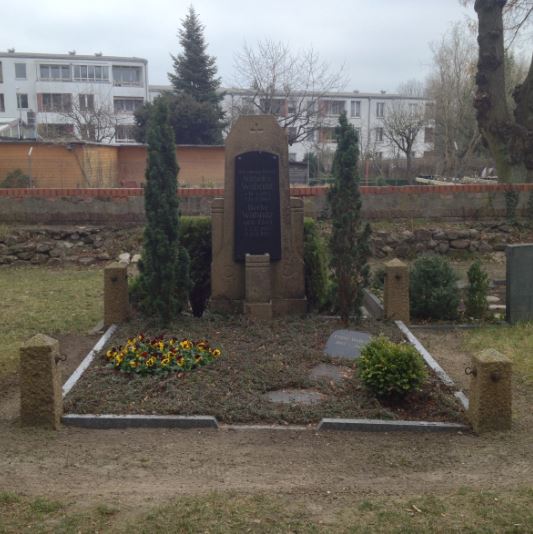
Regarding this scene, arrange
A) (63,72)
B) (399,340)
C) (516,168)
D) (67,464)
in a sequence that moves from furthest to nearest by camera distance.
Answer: (63,72), (516,168), (399,340), (67,464)

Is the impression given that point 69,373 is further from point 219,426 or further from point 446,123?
point 446,123

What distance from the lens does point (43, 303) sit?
10.9 m

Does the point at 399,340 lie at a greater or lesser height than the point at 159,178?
lesser

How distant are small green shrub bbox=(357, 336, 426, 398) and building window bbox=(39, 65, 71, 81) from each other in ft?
194

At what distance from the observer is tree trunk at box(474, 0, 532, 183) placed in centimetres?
1873

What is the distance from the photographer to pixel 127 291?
353 inches

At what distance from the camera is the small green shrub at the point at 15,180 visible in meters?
19.6

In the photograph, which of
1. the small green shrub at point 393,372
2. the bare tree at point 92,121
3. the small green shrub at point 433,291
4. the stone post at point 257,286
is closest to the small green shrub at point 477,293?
the small green shrub at point 433,291

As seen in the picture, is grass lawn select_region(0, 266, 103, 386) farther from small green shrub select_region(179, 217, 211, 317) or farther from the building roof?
the building roof

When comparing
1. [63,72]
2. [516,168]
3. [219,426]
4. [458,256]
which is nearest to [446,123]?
[516,168]

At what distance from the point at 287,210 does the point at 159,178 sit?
6.12ft

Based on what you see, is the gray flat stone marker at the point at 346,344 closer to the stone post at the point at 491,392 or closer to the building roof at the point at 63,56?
the stone post at the point at 491,392

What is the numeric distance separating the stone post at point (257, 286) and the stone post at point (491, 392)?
3767 millimetres

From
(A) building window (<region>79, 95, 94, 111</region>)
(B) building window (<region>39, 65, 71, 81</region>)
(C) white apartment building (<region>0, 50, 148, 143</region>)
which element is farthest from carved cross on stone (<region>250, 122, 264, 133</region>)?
(B) building window (<region>39, 65, 71, 81</region>)
